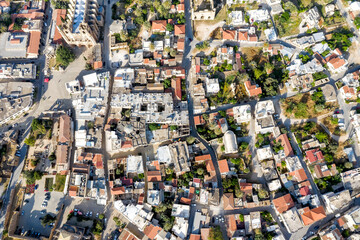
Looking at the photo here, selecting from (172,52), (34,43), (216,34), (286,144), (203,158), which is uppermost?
(34,43)

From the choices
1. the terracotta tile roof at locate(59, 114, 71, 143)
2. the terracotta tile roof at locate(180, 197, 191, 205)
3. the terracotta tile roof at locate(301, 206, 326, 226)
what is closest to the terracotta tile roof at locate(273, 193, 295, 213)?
the terracotta tile roof at locate(301, 206, 326, 226)

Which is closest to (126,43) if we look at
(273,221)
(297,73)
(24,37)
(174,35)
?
(174,35)

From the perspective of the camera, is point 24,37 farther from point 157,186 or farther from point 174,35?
A: point 157,186

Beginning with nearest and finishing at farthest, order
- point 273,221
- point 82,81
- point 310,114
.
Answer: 1. point 273,221
2. point 310,114
3. point 82,81

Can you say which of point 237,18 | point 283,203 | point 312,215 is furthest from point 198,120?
point 312,215

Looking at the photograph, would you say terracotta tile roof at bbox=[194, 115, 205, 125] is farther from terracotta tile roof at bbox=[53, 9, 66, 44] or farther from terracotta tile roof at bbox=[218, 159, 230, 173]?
terracotta tile roof at bbox=[53, 9, 66, 44]

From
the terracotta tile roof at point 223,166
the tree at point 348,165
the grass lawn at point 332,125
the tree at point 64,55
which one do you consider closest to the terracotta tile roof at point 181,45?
the tree at point 64,55

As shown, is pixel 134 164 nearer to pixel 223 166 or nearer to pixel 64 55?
pixel 223 166
